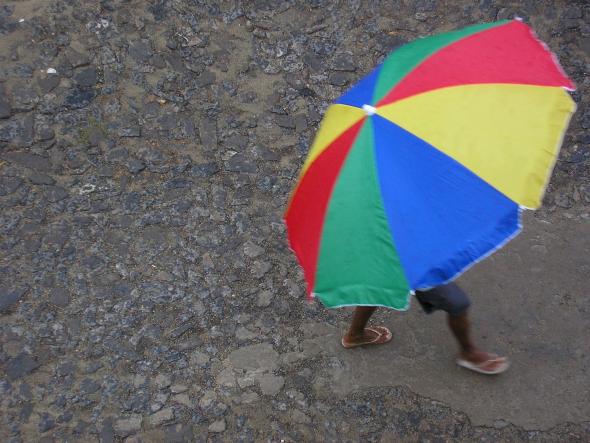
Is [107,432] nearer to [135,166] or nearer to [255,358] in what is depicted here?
[255,358]

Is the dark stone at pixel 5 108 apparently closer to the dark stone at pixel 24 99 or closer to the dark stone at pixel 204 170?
the dark stone at pixel 24 99

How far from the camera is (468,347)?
144 inches

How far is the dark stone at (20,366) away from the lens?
3814mm

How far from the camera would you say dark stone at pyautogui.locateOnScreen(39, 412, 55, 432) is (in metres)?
3.63

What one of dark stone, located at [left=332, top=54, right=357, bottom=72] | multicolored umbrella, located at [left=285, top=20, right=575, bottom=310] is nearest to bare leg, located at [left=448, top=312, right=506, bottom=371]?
multicolored umbrella, located at [left=285, top=20, right=575, bottom=310]

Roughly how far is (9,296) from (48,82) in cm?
166

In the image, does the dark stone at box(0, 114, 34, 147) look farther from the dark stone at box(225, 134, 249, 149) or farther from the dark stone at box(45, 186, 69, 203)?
the dark stone at box(225, 134, 249, 149)

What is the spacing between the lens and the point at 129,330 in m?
3.99

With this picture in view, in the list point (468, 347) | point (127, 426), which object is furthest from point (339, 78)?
point (127, 426)

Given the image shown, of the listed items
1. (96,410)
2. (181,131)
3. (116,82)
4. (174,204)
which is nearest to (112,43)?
(116,82)

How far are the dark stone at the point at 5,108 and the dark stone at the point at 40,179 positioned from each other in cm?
53

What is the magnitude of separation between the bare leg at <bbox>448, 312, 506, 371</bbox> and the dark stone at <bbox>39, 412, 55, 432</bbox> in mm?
2128

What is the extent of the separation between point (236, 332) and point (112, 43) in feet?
8.10

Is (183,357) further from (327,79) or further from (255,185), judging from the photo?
(327,79)
